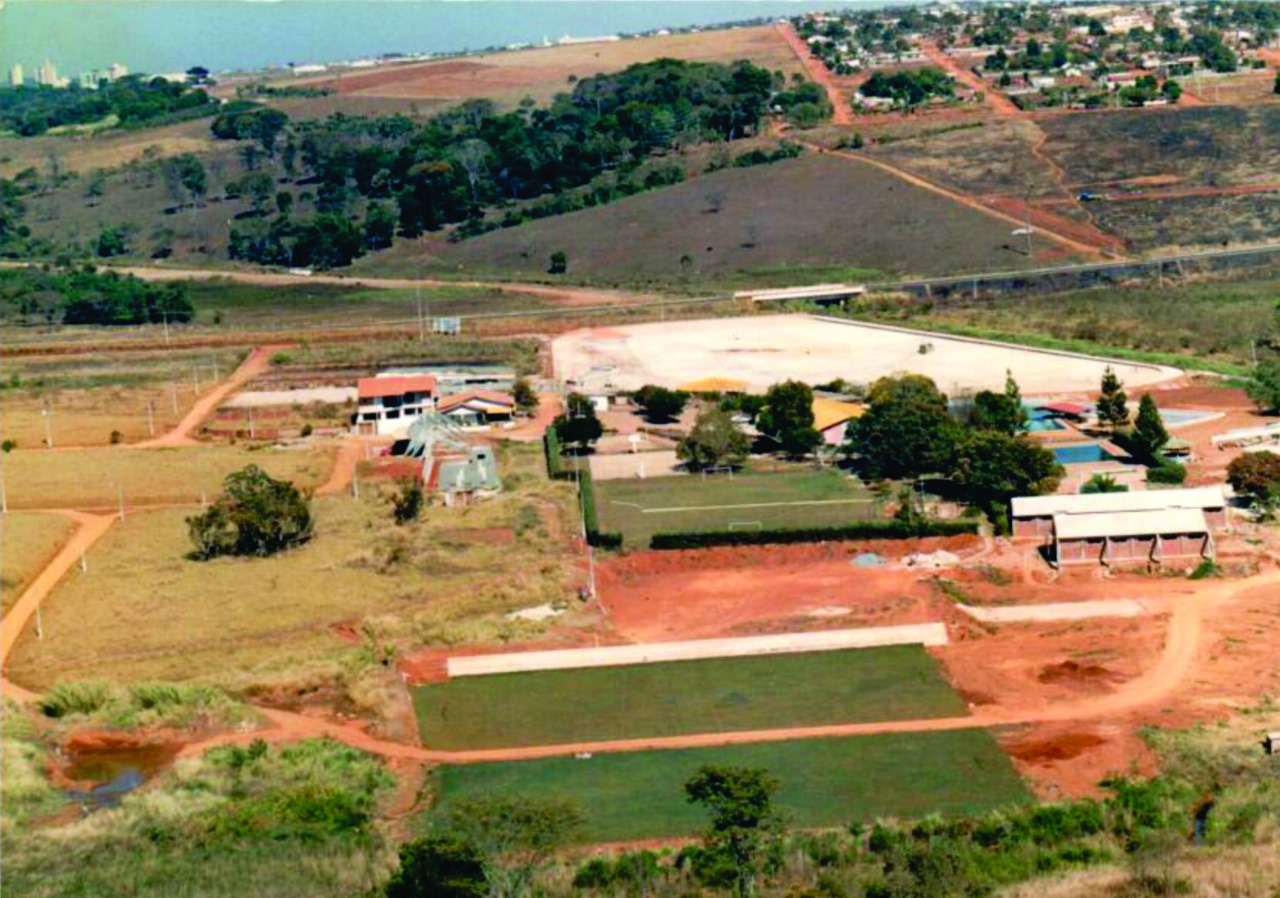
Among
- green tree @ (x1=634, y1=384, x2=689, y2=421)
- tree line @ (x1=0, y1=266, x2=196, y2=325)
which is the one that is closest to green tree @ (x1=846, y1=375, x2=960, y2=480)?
green tree @ (x1=634, y1=384, x2=689, y2=421)

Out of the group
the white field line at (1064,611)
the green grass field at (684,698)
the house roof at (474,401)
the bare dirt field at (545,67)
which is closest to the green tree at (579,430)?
the house roof at (474,401)

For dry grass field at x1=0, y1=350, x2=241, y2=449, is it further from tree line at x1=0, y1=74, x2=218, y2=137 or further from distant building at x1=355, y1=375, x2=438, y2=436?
tree line at x1=0, y1=74, x2=218, y2=137

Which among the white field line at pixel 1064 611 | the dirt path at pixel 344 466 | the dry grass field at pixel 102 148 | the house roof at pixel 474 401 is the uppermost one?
the dry grass field at pixel 102 148

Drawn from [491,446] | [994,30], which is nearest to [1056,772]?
[491,446]

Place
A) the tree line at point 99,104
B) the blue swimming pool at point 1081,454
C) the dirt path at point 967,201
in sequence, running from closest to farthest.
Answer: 1. the blue swimming pool at point 1081,454
2. the dirt path at point 967,201
3. the tree line at point 99,104

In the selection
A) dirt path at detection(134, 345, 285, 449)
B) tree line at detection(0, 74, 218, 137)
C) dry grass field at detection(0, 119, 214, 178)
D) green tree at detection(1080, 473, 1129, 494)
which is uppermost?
tree line at detection(0, 74, 218, 137)

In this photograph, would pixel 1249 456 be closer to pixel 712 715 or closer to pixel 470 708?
Result: pixel 712 715

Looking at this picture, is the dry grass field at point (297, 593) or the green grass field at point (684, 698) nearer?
the green grass field at point (684, 698)

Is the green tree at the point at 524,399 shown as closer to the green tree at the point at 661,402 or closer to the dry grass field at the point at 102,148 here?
the green tree at the point at 661,402
